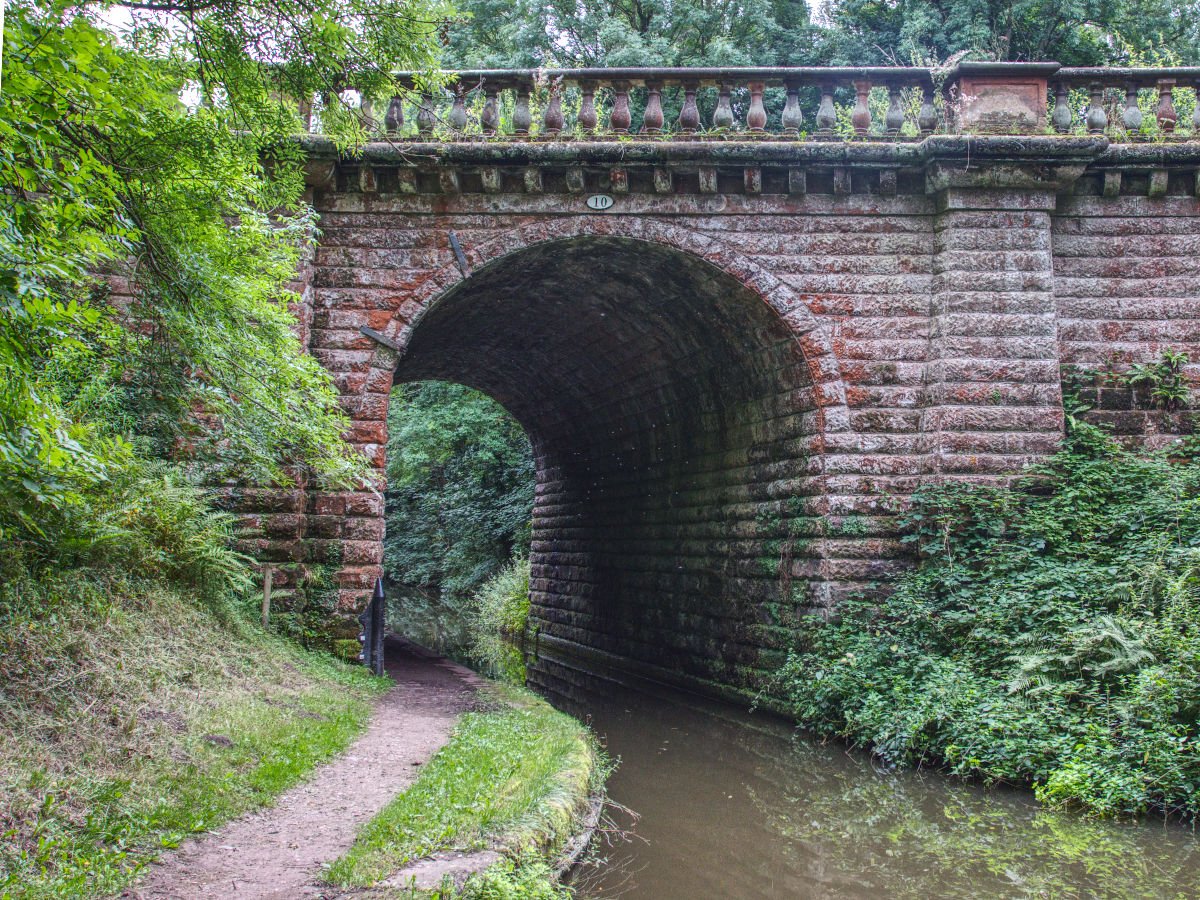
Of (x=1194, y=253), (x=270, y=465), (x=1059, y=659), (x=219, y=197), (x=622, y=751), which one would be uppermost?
(x=1194, y=253)

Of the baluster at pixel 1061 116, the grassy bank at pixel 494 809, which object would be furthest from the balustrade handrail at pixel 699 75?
the grassy bank at pixel 494 809

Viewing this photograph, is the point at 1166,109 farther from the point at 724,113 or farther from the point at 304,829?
the point at 304,829

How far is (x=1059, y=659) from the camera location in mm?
7387

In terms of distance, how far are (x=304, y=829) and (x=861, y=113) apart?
331 inches

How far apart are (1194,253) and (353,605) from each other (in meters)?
8.96

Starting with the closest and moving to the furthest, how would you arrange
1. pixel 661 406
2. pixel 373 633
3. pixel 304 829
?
pixel 304 829, pixel 373 633, pixel 661 406

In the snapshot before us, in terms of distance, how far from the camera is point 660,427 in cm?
1399

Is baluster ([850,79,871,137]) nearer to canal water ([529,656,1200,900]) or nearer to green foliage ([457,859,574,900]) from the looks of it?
canal water ([529,656,1200,900])

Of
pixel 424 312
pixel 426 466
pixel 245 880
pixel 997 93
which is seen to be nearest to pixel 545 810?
pixel 245 880

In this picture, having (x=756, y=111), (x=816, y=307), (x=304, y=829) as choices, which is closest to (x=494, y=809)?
(x=304, y=829)

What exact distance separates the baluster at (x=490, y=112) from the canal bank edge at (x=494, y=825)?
19.2 feet

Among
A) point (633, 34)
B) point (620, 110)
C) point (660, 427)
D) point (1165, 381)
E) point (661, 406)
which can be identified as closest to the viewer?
point (1165, 381)

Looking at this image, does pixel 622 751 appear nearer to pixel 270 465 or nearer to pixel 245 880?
pixel 270 465

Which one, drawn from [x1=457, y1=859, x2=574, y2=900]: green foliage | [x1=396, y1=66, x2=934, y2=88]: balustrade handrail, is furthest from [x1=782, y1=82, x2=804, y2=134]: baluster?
[x1=457, y1=859, x2=574, y2=900]: green foliage
